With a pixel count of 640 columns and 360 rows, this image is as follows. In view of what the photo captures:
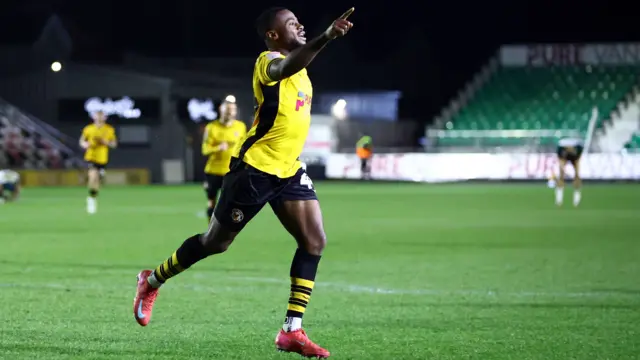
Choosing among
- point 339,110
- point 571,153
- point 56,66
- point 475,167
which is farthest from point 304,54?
point 339,110

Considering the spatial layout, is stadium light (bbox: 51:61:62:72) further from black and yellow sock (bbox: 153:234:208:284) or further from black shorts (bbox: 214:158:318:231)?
black shorts (bbox: 214:158:318:231)

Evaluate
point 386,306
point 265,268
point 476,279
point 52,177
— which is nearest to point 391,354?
point 386,306

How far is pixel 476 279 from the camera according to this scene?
466 inches

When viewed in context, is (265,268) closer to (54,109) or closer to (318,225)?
→ (318,225)

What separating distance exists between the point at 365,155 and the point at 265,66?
43.3m

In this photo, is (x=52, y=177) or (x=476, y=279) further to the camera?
(x=52, y=177)

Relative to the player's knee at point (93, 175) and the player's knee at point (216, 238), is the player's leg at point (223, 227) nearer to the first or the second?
the player's knee at point (216, 238)

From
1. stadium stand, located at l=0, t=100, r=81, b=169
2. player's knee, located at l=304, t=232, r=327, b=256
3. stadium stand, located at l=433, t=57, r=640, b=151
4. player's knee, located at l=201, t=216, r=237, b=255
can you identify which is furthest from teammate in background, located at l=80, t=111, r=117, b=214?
stadium stand, located at l=433, t=57, r=640, b=151

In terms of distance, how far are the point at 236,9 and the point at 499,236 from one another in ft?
164

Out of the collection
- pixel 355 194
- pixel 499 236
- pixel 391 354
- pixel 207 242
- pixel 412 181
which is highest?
pixel 412 181

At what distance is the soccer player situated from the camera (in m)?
7.21

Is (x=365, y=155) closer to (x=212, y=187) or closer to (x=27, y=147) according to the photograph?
(x=27, y=147)

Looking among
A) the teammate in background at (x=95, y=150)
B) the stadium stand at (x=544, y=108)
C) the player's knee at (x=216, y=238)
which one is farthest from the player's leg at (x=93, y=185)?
the stadium stand at (x=544, y=108)

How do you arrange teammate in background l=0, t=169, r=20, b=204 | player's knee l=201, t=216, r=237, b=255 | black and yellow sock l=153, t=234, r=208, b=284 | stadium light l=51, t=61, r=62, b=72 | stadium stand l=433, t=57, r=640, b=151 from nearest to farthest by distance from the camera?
player's knee l=201, t=216, r=237, b=255 → black and yellow sock l=153, t=234, r=208, b=284 → teammate in background l=0, t=169, r=20, b=204 → stadium stand l=433, t=57, r=640, b=151 → stadium light l=51, t=61, r=62, b=72
